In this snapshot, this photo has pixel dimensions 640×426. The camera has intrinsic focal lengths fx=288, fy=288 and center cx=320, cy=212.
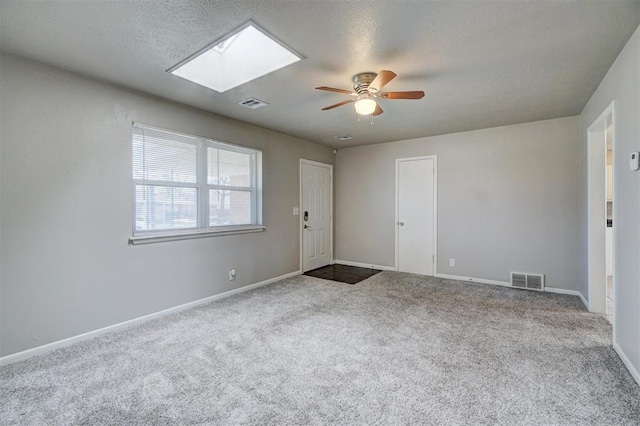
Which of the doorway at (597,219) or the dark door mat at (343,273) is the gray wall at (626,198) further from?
the dark door mat at (343,273)

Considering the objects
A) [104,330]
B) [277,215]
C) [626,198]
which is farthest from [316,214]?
[626,198]

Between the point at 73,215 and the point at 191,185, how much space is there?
3.95 feet

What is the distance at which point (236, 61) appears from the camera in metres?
2.79

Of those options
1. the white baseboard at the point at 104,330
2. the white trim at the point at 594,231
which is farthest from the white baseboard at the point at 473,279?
the white baseboard at the point at 104,330

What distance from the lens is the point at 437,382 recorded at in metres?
2.04

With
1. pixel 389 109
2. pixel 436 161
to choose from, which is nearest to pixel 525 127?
pixel 436 161

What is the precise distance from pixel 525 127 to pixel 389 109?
2.24m

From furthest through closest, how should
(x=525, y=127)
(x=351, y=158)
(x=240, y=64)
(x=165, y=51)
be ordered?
(x=351, y=158) → (x=525, y=127) → (x=240, y=64) → (x=165, y=51)

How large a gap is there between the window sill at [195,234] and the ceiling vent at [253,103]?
165 centimetres

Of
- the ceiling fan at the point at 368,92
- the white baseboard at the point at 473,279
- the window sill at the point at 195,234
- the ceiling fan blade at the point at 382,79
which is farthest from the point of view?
the white baseboard at the point at 473,279

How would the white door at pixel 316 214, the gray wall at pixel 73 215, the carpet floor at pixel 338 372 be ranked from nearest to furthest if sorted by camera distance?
the carpet floor at pixel 338 372, the gray wall at pixel 73 215, the white door at pixel 316 214

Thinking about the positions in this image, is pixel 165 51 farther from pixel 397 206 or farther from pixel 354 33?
pixel 397 206

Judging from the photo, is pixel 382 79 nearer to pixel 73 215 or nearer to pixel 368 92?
pixel 368 92

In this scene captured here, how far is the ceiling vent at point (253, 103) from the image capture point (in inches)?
131
